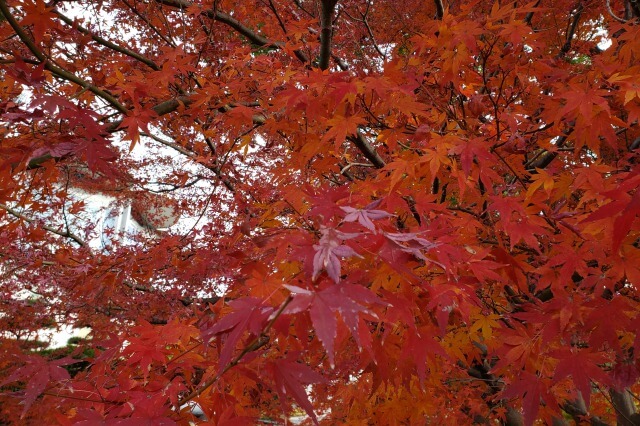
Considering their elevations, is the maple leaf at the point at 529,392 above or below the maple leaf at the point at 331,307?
below

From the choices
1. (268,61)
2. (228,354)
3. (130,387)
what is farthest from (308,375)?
(268,61)

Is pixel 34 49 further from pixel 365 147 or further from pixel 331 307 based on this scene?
pixel 365 147

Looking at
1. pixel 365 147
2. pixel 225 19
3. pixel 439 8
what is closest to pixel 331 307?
pixel 365 147

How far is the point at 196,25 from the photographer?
5.08 meters

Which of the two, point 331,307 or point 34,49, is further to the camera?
point 34,49

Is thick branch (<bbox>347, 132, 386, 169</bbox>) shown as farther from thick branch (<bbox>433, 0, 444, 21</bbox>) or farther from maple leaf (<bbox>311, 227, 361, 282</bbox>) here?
maple leaf (<bbox>311, 227, 361, 282</bbox>)

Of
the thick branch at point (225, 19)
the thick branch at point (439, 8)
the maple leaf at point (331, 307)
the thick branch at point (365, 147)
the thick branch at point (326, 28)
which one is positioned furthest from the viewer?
the thick branch at point (225, 19)

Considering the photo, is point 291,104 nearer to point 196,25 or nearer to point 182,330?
point 182,330

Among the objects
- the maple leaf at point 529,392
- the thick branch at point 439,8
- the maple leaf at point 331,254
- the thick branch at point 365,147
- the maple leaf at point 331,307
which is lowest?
the maple leaf at point 529,392

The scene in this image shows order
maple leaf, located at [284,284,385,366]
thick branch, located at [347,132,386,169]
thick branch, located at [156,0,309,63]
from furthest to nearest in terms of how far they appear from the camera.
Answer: thick branch, located at [156,0,309,63] → thick branch, located at [347,132,386,169] → maple leaf, located at [284,284,385,366]

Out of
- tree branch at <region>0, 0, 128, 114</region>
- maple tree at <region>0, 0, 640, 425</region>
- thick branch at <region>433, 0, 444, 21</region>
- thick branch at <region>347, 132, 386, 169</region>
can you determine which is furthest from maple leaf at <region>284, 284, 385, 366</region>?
thick branch at <region>433, 0, 444, 21</region>

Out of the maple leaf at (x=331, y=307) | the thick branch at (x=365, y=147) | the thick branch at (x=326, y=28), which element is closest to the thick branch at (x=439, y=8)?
the thick branch at (x=326, y=28)

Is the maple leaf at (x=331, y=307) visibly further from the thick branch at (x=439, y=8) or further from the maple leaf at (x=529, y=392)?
the thick branch at (x=439, y=8)

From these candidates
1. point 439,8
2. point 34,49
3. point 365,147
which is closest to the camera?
point 34,49
